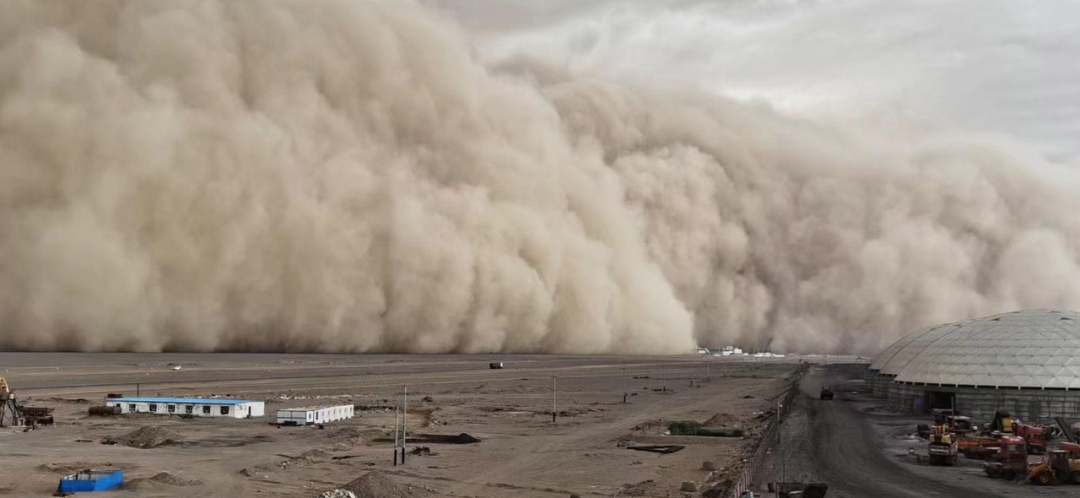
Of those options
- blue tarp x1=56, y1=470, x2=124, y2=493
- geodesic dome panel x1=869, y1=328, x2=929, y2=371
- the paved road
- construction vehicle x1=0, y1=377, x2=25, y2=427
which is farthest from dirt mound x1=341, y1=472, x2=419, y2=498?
geodesic dome panel x1=869, y1=328, x2=929, y2=371

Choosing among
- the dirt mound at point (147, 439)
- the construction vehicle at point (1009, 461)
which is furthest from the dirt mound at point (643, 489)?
the dirt mound at point (147, 439)

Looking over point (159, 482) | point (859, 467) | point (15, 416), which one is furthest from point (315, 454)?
point (859, 467)

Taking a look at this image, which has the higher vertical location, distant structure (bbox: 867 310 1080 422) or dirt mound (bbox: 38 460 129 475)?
distant structure (bbox: 867 310 1080 422)

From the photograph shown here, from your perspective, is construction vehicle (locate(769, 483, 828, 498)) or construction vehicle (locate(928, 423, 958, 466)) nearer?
construction vehicle (locate(769, 483, 828, 498))

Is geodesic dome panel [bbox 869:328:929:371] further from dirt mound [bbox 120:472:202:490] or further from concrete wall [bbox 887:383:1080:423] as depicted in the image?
dirt mound [bbox 120:472:202:490]

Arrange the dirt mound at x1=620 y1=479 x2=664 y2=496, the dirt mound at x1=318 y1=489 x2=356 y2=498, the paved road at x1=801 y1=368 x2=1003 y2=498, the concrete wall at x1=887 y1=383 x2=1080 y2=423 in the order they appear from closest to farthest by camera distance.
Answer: the dirt mound at x1=318 y1=489 x2=356 y2=498 < the paved road at x1=801 y1=368 x2=1003 y2=498 < the dirt mound at x1=620 y1=479 x2=664 y2=496 < the concrete wall at x1=887 y1=383 x2=1080 y2=423

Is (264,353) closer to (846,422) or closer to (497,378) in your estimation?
(497,378)

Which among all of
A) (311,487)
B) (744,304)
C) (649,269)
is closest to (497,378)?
(311,487)
